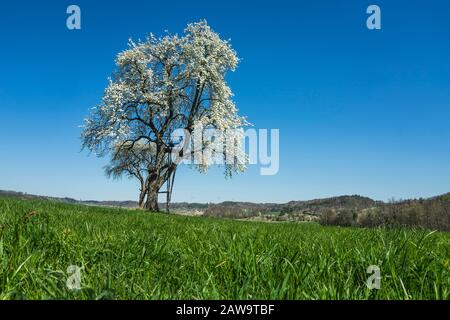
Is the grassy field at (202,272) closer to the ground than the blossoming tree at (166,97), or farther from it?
closer to the ground

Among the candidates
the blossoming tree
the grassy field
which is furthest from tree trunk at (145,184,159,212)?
the grassy field

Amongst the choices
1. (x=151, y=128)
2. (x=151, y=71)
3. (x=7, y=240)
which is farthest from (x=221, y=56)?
(x=7, y=240)

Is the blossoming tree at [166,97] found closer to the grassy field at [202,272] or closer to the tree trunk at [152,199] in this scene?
the tree trunk at [152,199]

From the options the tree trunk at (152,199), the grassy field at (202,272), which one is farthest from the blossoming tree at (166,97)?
the grassy field at (202,272)

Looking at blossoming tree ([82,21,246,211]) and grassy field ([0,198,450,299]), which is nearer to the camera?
grassy field ([0,198,450,299])

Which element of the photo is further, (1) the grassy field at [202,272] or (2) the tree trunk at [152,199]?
(2) the tree trunk at [152,199]

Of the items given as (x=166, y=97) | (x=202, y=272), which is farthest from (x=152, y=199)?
(x=202, y=272)

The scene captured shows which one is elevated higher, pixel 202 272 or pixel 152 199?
pixel 152 199

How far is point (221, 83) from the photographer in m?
38.7

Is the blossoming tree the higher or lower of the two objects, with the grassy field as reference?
higher

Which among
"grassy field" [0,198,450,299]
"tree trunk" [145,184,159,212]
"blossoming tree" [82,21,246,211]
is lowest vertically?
"grassy field" [0,198,450,299]

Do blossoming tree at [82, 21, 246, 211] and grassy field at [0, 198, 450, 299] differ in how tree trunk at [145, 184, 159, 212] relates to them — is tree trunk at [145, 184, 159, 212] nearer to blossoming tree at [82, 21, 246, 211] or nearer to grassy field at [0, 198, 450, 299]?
blossoming tree at [82, 21, 246, 211]

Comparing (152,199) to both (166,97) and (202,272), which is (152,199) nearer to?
(166,97)
